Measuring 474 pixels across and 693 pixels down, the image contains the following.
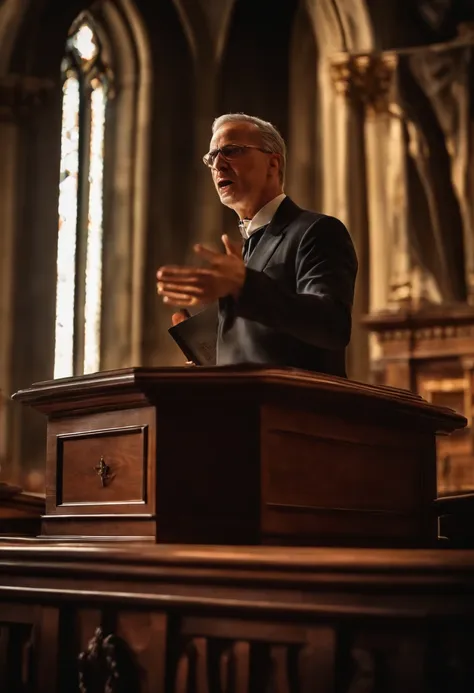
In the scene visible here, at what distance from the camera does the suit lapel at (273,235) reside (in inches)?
108

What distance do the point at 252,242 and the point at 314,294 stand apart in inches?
17.8

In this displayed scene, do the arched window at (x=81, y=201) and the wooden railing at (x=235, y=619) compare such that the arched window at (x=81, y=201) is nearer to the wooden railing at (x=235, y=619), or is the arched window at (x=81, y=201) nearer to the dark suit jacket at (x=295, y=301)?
Result: the dark suit jacket at (x=295, y=301)

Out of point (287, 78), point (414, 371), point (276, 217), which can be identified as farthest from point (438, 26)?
point (276, 217)

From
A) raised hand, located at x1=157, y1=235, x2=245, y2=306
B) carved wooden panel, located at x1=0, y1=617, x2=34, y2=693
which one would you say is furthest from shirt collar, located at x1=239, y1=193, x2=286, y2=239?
carved wooden panel, located at x1=0, y1=617, x2=34, y2=693

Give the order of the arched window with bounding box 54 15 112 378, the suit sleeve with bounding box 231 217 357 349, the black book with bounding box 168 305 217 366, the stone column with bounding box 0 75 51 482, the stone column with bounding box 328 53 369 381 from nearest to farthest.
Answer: the suit sleeve with bounding box 231 217 357 349
the black book with bounding box 168 305 217 366
the stone column with bounding box 0 75 51 482
the stone column with bounding box 328 53 369 381
the arched window with bounding box 54 15 112 378

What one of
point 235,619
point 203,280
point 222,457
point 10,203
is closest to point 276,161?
point 203,280

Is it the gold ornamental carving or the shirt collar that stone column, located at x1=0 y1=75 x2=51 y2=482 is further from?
the shirt collar

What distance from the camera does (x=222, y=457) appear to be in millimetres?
2309

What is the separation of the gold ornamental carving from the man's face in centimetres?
685

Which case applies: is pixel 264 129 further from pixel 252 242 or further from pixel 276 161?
pixel 252 242

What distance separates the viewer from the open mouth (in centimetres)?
273

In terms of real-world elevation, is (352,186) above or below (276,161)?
above

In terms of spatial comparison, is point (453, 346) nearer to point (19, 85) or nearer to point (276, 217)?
point (19, 85)

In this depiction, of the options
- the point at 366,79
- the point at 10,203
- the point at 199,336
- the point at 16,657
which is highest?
the point at 366,79
